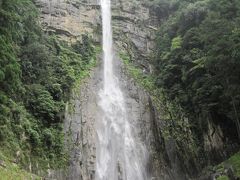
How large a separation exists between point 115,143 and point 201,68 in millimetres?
6945

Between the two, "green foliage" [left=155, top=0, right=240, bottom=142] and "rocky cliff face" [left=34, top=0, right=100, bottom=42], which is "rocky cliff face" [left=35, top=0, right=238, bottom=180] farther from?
"green foliage" [left=155, top=0, right=240, bottom=142]

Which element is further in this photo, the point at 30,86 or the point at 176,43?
the point at 176,43

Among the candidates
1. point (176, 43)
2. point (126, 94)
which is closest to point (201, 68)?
point (176, 43)

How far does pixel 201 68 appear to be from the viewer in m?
24.1

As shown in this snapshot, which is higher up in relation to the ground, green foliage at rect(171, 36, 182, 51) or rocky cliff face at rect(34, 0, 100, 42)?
rocky cliff face at rect(34, 0, 100, 42)

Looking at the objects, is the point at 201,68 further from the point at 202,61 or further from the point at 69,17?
the point at 69,17

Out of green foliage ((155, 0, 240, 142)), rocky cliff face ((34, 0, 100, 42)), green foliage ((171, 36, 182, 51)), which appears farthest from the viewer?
rocky cliff face ((34, 0, 100, 42))

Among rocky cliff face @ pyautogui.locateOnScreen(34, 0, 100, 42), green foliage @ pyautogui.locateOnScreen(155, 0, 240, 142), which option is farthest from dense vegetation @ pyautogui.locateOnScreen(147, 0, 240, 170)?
rocky cliff face @ pyautogui.locateOnScreen(34, 0, 100, 42)

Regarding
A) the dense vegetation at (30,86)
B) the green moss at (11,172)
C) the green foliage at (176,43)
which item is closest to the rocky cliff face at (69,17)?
the dense vegetation at (30,86)

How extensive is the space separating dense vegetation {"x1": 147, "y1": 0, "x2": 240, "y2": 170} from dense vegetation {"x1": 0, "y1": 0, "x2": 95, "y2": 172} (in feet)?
20.1

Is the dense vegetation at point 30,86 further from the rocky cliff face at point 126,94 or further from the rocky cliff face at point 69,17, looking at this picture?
the rocky cliff face at point 69,17

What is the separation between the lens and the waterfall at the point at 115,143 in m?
20.9

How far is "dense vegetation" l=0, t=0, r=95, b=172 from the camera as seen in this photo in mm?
17453

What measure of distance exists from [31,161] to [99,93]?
8.32 m
